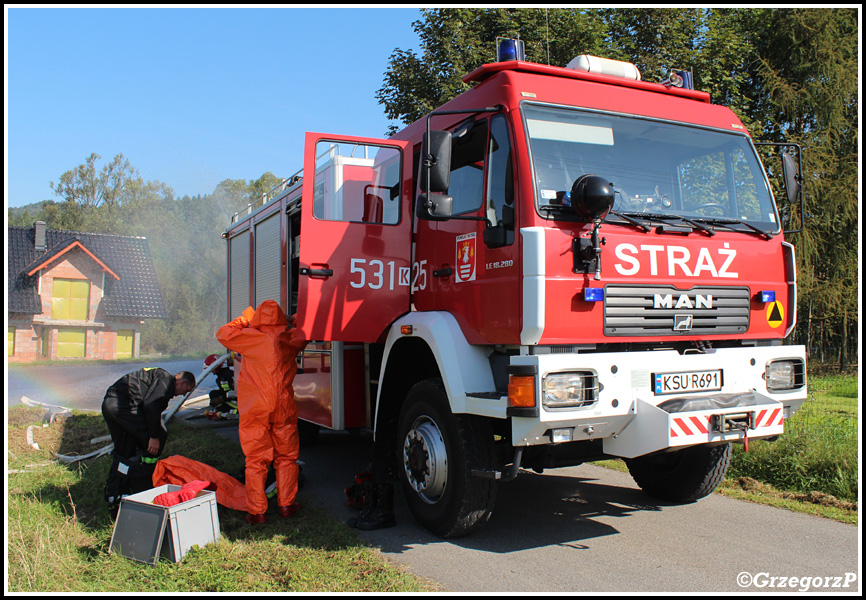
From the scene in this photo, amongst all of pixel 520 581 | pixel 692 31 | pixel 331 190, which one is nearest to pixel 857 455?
pixel 520 581

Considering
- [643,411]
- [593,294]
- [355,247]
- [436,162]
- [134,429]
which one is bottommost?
[134,429]

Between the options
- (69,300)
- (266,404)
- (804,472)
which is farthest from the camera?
(69,300)

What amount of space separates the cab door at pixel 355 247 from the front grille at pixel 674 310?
184cm

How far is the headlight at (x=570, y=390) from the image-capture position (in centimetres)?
363

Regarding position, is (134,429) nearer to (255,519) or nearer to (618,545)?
(255,519)

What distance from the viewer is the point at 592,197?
3707mm

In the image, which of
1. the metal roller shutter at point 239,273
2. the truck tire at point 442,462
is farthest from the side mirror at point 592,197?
the metal roller shutter at point 239,273

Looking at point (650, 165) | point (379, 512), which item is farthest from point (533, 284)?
point (379, 512)

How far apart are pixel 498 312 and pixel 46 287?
30.9 meters

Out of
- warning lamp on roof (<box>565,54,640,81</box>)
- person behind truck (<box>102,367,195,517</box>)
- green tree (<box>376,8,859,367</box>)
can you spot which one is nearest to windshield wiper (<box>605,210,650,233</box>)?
warning lamp on roof (<box>565,54,640,81</box>)

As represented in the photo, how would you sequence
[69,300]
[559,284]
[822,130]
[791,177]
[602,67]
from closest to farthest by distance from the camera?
[559,284] → [602,67] → [791,177] → [822,130] → [69,300]

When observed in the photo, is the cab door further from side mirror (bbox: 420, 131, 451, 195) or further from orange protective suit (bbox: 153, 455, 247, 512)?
orange protective suit (bbox: 153, 455, 247, 512)

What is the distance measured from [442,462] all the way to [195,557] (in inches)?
65.9

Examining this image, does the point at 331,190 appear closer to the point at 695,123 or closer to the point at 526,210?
the point at 526,210
